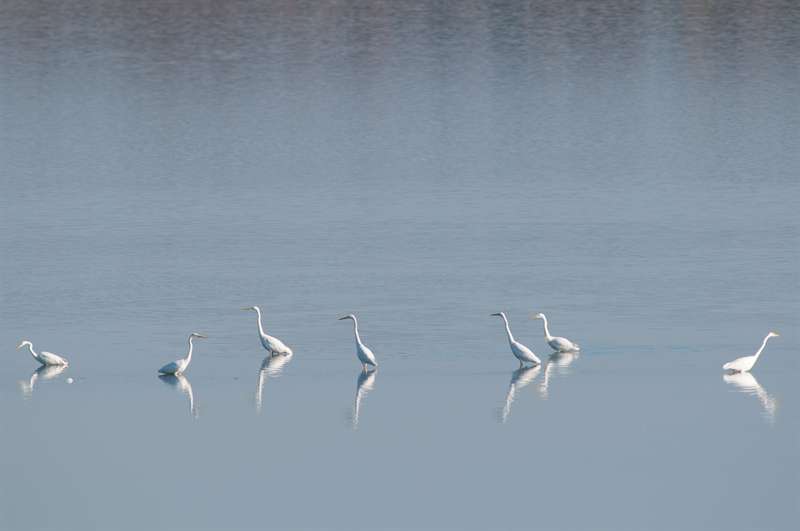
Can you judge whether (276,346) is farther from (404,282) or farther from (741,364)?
(741,364)

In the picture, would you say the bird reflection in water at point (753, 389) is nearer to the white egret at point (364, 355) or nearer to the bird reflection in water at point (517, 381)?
the bird reflection in water at point (517, 381)

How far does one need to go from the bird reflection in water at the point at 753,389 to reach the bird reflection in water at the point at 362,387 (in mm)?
3788

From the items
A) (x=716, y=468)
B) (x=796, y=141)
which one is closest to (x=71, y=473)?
(x=716, y=468)

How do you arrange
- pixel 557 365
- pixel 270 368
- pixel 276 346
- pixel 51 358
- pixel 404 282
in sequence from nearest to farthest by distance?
pixel 51 358
pixel 270 368
pixel 557 365
pixel 276 346
pixel 404 282

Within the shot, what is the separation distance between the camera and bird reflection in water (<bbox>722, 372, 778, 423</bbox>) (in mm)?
18109

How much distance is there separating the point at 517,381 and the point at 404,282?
4.76 metres

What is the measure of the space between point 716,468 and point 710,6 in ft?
129

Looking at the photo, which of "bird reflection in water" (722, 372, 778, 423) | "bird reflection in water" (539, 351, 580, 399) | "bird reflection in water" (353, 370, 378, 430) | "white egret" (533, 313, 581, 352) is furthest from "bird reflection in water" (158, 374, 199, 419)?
"bird reflection in water" (722, 372, 778, 423)

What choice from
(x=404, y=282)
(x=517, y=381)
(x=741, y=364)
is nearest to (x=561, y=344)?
(x=517, y=381)

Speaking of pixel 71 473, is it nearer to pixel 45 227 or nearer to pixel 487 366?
pixel 487 366

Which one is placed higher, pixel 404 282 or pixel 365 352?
pixel 404 282

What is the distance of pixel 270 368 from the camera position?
19.9 metres

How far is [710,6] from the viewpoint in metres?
54.0

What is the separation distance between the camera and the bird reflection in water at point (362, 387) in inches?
714
